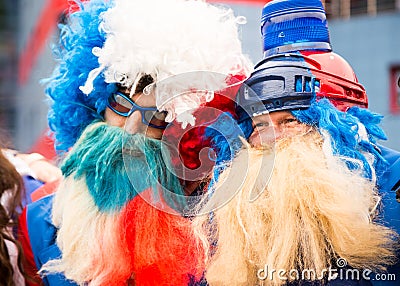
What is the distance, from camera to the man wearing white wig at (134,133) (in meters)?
1.73

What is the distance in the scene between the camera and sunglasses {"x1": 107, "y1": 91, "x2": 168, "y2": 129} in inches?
70.5

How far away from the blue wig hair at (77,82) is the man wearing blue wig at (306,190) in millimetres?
452

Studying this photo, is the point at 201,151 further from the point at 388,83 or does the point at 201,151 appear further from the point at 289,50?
the point at 388,83

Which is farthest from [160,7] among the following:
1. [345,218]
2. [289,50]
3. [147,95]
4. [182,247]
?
[345,218]

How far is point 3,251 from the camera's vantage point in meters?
1.85

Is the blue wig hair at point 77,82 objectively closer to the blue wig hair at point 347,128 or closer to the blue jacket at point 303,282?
the blue jacket at point 303,282

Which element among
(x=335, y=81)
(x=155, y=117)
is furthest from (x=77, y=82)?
(x=335, y=81)

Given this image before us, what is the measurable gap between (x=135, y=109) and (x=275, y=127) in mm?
396

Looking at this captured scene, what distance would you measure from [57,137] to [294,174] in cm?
80

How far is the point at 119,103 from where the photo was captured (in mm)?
1829

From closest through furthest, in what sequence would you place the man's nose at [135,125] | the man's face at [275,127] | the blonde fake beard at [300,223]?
the blonde fake beard at [300,223]
the man's face at [275,127]
the man's nose at [135,125]

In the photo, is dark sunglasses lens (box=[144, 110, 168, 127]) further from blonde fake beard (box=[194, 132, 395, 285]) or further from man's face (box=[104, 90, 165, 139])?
blonde fake beard (box=[194, 132, 395, 285])

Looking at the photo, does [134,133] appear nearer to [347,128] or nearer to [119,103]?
[119,103]

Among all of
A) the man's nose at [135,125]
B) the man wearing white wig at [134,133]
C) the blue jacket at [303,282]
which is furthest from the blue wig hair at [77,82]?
the blue jacket at [303,282]
